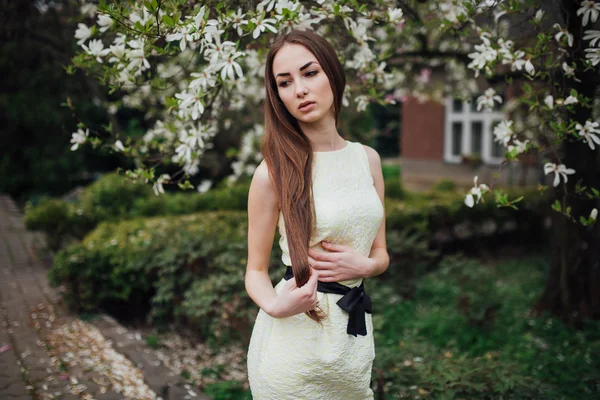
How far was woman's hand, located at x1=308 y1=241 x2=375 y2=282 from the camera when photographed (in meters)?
1.98

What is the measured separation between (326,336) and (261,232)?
17.7 inches

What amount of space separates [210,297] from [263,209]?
2.33 metres

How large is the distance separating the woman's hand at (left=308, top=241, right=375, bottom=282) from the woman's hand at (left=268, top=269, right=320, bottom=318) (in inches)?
4.0

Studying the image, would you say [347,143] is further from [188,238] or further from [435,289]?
[435,289]

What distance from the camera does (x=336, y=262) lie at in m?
1.98

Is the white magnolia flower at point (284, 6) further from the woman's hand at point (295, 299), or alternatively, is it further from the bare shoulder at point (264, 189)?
the woman's hand at point (295, 299)

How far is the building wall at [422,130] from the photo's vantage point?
46.5 feet

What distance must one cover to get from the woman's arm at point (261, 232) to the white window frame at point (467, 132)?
11.7m

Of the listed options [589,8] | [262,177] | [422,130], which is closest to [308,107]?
[262,177]

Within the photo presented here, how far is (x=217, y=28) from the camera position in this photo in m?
2.33

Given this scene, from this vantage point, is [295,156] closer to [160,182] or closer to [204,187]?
[160,182]

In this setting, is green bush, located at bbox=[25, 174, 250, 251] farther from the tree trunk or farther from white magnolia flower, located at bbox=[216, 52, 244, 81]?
white magnolia flower, located at bbox=[216, 52, 244, 81]

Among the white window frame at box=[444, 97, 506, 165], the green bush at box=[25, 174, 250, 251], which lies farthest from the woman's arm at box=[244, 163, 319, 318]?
the white window frame at box=[444, 97, 506, 165]

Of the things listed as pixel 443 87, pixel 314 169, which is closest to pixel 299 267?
pixel 314 169
